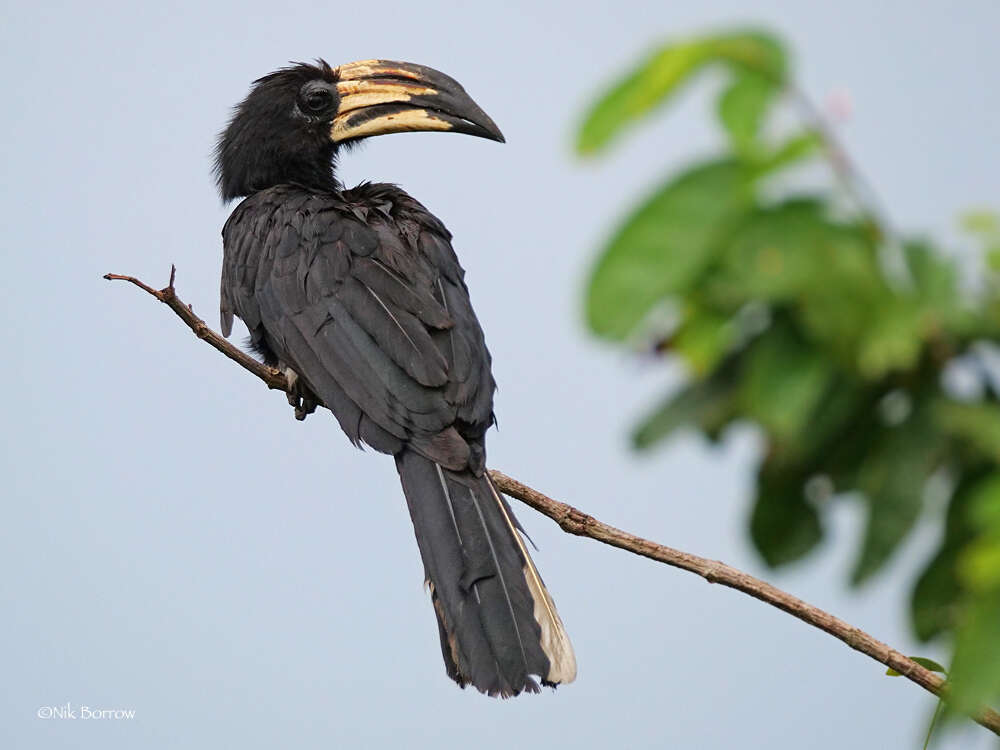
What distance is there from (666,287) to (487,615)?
3011 mm

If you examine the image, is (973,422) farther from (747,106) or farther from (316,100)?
(316,100)

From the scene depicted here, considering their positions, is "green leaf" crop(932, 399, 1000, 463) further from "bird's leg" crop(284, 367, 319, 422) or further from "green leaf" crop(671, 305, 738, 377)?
"bird's leg" crop(284, 367, 319, 422)

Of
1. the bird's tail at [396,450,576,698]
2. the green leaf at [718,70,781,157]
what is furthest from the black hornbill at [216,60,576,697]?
the green leaf at [718,70,781,157]

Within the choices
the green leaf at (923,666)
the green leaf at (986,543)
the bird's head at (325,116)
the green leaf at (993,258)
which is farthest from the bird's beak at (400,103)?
the green leaf at (986,543)

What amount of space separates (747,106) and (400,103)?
17.2ft

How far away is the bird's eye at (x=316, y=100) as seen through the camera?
20.6ft

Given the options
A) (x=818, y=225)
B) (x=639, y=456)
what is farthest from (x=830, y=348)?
(x=639, y=456)

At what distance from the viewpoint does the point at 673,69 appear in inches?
41.8

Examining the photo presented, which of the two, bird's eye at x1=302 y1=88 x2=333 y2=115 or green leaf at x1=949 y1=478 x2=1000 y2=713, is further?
bird's eye at x1=302 y1=88 x2=333 y2=115

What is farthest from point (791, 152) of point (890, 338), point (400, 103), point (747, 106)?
point (400, 103)

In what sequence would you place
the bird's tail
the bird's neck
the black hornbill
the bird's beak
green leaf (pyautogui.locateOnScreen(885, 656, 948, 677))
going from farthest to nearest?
the bird's neck
the bird's beak
the black hornbill
the bird's tail
green leaf (pyautogui.locateOnScreen(885, 656, 948, 677))

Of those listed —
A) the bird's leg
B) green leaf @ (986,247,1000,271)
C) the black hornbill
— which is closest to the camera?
green leaf @ (986,247,1000,271)

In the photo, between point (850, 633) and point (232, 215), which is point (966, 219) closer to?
point (850, 633)

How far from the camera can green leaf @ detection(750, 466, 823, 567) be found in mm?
1265
